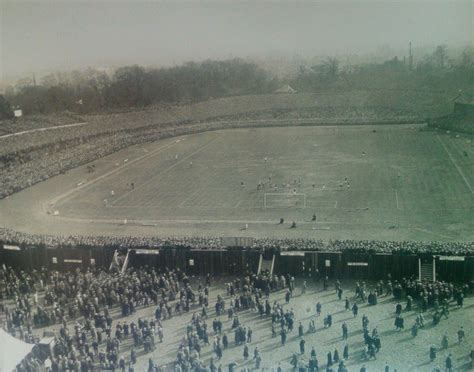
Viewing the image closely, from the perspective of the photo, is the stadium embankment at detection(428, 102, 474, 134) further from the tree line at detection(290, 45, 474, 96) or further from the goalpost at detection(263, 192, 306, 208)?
the goalpost at detection(263, 192, 306, 208)

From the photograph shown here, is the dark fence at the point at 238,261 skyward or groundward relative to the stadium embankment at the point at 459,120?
groundward

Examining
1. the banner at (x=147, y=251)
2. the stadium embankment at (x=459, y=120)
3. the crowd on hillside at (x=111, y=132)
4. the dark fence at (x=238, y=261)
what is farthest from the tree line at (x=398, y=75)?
the banner at (x=147, y=251)

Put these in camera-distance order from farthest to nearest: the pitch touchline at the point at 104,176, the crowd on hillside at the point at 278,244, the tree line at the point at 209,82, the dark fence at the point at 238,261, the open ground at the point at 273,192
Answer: the tree line at the point at 209,82
the pitch touchline at the point at 104,176
the open ground at the point at 273,192
the crowd on hillside at the point at 278,244
the dark fence at the point at 238,261

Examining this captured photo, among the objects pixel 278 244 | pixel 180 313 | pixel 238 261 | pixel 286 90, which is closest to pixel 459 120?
pixel 286 90

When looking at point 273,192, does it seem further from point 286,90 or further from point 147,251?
point 286,90

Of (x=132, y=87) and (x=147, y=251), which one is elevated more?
(x=132, y=87)

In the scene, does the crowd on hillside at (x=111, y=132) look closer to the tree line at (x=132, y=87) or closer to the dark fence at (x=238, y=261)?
the tree line at (x=132, y=87)
